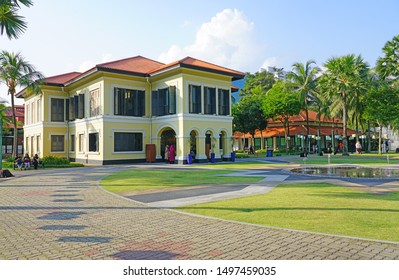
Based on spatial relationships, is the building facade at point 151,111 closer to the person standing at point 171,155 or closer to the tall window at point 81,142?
the tall window at point 81,142

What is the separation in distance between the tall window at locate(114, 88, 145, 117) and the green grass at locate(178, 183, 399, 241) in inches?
812

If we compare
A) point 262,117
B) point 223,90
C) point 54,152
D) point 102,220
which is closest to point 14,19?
point 102,220

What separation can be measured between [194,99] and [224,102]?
3.50 metres

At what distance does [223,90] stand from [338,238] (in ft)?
84.0

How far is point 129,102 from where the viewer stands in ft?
98.9

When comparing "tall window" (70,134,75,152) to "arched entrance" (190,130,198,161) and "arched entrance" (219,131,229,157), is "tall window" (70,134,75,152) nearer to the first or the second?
"arched entrance" (190,130,198,161)

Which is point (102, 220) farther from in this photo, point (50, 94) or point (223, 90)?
point (50, 94)

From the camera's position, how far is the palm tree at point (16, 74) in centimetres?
3061

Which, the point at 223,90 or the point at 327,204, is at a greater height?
the point at 223,90

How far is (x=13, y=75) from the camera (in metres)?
30.5

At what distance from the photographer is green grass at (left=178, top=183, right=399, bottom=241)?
6645 mm

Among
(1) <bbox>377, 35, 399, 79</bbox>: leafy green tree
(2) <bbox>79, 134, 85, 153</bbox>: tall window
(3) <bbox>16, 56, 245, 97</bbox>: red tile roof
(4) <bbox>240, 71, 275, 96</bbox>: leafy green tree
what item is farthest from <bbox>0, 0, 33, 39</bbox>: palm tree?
(4) <bbox>240, 71, 275, 96</bbox>: leafy green tree

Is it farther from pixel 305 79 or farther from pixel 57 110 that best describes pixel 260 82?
pixel 57 110
